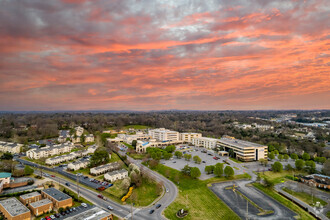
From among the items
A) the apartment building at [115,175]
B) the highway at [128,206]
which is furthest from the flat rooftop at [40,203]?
the apartment building at [115,175]

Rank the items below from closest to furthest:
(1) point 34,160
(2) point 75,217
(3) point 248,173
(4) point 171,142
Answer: (2) point 75,217 → (3) point 248,173 → (1) point 34,160 → (4) point 171,142

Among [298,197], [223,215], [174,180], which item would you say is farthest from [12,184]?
[298,197]

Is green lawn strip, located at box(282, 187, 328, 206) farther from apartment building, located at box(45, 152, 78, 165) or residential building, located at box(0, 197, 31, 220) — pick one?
apartment building, located at box(45, 152, 78, 165)

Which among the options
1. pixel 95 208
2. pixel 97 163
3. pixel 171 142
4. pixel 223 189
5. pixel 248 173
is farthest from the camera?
pixel 171 142

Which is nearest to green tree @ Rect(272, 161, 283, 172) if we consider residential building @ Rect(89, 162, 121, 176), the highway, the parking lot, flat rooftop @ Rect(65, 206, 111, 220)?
the parking lot

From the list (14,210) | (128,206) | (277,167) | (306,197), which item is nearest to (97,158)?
(128,206)

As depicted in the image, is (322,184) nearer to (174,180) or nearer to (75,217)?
(174,180)
